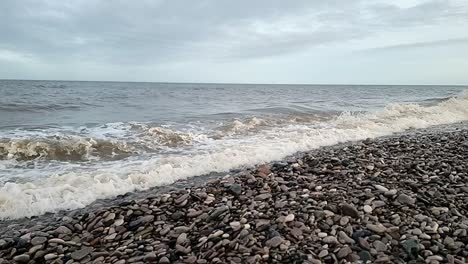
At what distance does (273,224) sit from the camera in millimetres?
3854

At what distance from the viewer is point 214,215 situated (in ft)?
13.5

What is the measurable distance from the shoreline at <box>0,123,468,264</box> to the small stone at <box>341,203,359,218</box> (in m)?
0.02

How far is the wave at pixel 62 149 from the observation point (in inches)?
323

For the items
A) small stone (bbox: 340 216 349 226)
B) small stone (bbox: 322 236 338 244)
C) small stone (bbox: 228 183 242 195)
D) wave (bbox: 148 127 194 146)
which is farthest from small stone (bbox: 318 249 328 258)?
wave (bbox: 148 127 194 146)

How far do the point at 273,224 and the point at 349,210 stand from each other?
1.03 meters

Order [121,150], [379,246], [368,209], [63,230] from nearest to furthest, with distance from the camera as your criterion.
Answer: [379,246], [63,230], [368,209], [121,150]

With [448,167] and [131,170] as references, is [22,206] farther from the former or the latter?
[448,167]

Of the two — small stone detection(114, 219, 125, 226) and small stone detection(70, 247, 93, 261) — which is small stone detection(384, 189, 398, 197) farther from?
small stone detection(70, 247, 93, 261)

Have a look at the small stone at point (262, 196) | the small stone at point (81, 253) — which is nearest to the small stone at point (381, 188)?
the small stone at point (262, 196)

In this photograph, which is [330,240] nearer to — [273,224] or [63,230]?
[273,224]

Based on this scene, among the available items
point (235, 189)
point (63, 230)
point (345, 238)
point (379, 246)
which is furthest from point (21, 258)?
point (379, 246)

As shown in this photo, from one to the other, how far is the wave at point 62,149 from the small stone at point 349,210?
20.2 feet

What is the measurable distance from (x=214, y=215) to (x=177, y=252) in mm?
847

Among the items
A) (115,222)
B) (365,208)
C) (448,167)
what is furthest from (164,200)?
(448,167)
